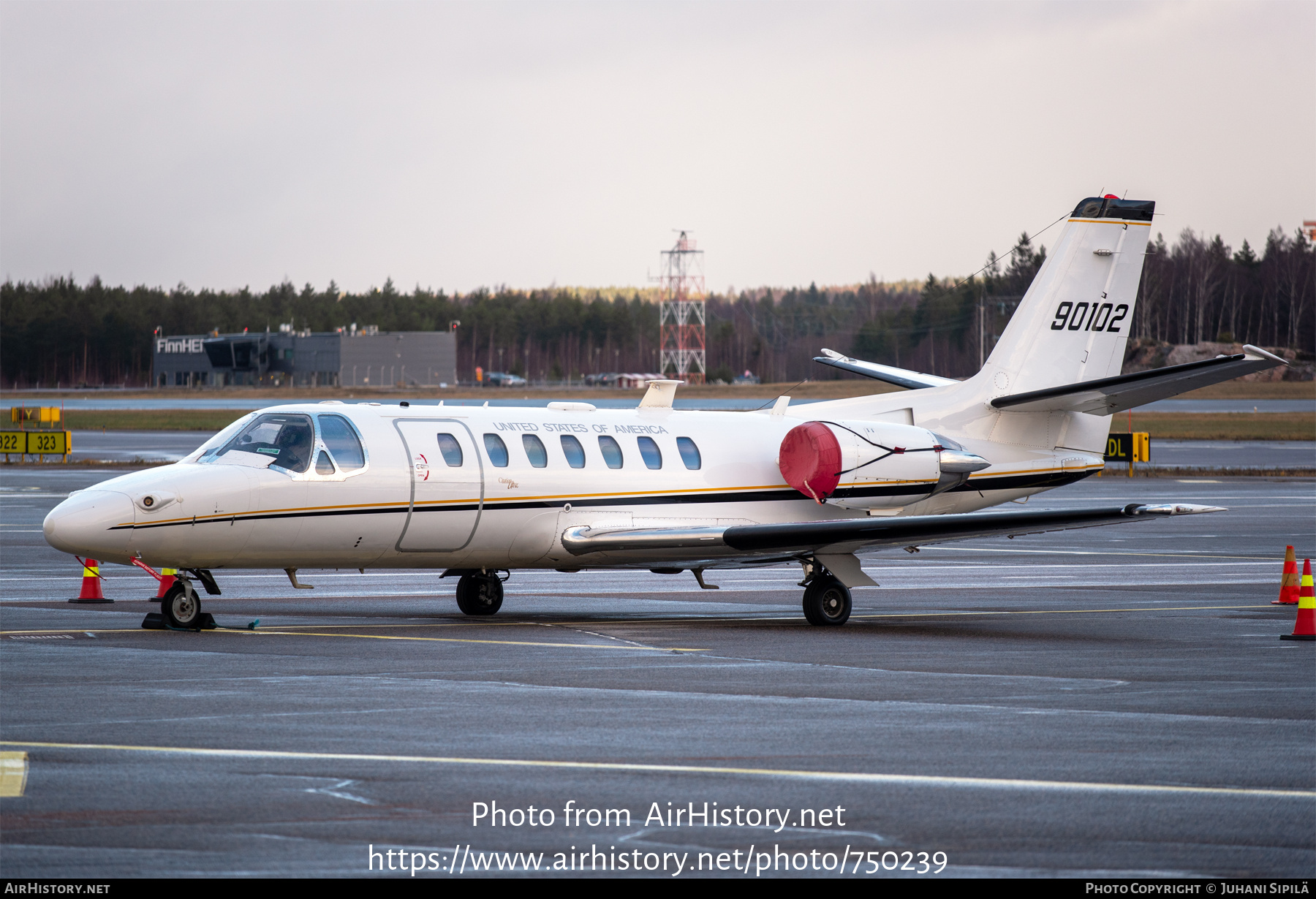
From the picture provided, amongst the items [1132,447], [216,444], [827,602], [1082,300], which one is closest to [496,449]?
[216,444]

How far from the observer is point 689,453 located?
65.5ft

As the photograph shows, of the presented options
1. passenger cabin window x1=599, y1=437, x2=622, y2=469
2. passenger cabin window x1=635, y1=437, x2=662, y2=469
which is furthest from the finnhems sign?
passenger cabin window x1=599, y1=437, x2=622, y2=469

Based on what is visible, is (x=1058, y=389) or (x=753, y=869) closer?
(x=753, y=869)

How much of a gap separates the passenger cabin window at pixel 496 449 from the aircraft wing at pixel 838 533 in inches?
47.6

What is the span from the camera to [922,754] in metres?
10.2

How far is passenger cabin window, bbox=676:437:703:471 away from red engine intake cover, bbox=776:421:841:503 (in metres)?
1.16

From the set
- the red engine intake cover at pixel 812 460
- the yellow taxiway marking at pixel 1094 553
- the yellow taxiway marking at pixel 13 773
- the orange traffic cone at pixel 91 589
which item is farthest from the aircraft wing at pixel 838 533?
the yellow taxiway marking at pixel 1094 553

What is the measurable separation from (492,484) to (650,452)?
7.92ft

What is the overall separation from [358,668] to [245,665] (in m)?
1.07

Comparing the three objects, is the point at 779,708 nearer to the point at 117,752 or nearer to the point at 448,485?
the point at 117,752

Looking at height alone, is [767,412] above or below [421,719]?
above

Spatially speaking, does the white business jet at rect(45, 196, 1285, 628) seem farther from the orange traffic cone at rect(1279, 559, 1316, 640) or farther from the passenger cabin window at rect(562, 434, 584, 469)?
the orange traffic cone at rect(1279, 559, 1316, 640)

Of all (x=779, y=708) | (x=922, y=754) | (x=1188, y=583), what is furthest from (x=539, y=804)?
(x=1188, y=583)

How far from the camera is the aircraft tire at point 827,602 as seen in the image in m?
18.7
